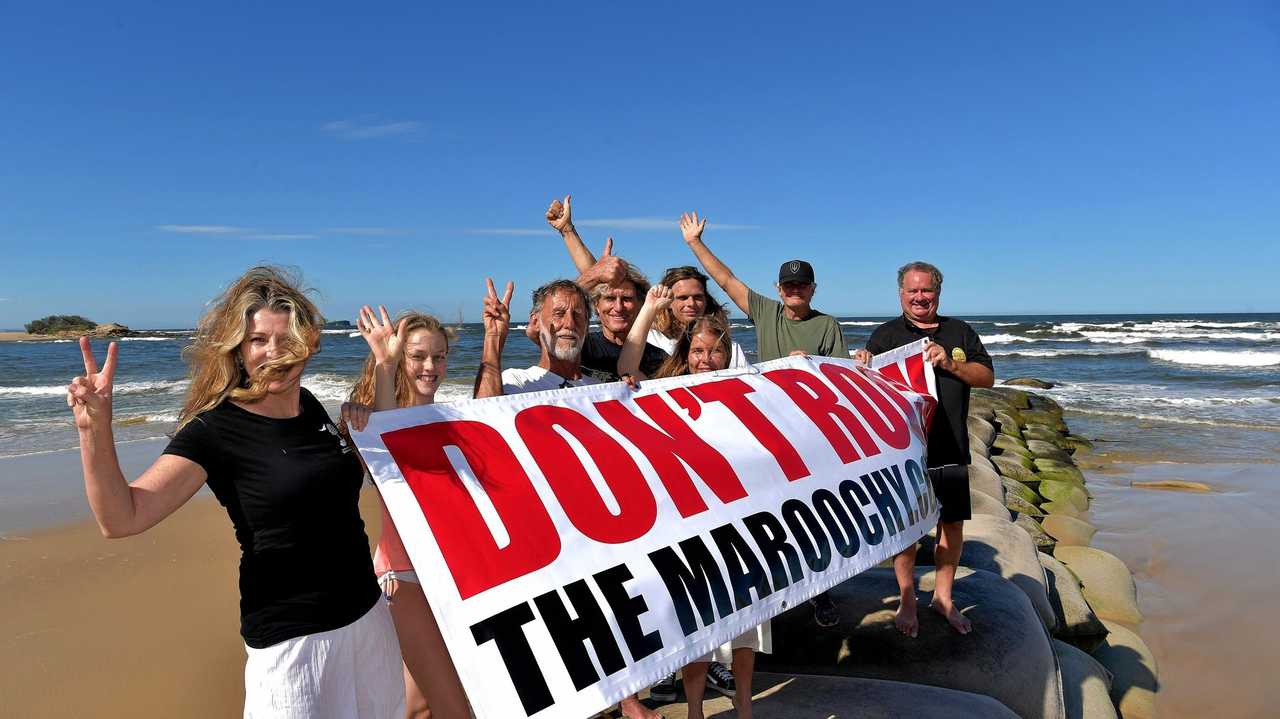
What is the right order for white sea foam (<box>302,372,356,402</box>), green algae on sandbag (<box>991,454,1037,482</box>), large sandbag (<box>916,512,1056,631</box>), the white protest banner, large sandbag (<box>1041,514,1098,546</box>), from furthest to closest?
white sea foam (<box>302,372,356,402</box>) < green algae on sandbag (<box>991,454,1037,482</box>) < large sandbag (<box>1041,514,1098,546</box>) < large sandbag (<box>916,512,1056,631</box>) < the white protest banner

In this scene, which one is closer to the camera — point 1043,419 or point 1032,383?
point 1043,419

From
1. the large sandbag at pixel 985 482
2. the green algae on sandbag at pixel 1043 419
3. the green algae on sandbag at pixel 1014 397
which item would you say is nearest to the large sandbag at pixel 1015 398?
the green algae on sandbag at pixel 1014 397

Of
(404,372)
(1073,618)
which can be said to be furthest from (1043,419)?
(404,372)

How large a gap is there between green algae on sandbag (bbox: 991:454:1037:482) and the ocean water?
4.83 meters

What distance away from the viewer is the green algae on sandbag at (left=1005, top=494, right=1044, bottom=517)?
8.17 metres

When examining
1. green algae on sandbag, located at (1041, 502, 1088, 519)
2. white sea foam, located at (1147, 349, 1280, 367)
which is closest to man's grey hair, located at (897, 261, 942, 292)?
green algae on sandbag, located at (1041, 502, 1088, 519)

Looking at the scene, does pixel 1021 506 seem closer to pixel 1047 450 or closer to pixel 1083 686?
pixel 1083 686

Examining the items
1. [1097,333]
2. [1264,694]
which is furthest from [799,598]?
[1097,333]

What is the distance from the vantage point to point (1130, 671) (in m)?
4.90

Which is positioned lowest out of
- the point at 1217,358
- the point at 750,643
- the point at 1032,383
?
the point at 1032,383

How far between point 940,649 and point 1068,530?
5.01 m

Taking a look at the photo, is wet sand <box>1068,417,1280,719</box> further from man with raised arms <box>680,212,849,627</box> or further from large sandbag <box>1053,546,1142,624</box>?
man with raised arms <box>680,212,849,627</box>

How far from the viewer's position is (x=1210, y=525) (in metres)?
8.10

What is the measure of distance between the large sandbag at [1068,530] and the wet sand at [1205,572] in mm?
166
